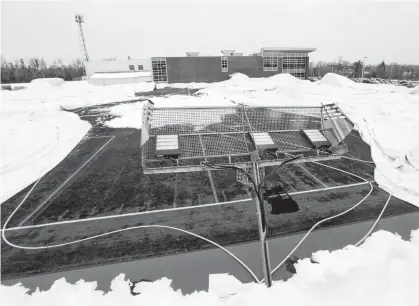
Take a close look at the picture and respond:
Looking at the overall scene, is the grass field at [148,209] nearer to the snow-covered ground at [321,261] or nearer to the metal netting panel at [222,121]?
the snow-covered ground at [321,261]

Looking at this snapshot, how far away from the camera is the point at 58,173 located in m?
8.20

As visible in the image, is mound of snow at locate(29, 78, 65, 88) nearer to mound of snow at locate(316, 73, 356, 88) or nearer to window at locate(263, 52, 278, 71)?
window at locate(263, 52, 278, 71)

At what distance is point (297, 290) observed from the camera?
3.62 meters

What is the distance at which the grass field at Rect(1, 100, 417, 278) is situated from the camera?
4609 mm

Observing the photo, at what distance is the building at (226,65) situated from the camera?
35.7m

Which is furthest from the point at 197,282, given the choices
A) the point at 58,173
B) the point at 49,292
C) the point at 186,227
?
the point at 58,173

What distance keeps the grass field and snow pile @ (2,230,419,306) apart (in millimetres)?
638

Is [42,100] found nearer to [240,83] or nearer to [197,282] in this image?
[240,83]

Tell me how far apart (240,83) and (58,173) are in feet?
91.0

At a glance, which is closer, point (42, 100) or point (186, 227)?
point (186, 227)

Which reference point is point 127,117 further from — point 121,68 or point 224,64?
point 121,68

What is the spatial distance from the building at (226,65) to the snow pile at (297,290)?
35425 millimetres

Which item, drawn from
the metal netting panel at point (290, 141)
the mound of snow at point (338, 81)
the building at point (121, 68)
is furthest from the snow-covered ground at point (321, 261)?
the building at point (121, 68)

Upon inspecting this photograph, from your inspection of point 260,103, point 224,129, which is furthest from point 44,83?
point 224,129
